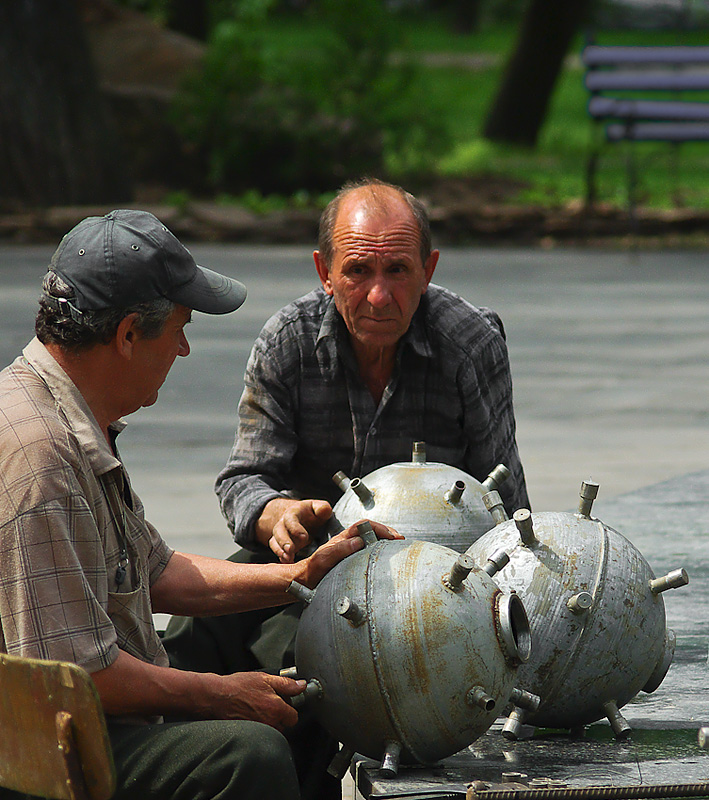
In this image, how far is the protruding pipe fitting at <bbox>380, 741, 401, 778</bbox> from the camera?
10.5 ft

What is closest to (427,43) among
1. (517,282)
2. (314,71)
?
Answer: (314,71)

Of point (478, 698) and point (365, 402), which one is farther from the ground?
point (365, 402)

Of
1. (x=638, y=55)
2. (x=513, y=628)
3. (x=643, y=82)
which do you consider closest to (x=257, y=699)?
(x=513, y=628)

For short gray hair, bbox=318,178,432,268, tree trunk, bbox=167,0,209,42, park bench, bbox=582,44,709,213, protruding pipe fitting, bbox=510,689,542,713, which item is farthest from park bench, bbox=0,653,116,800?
tree trunk, bbox=167,0,209,42

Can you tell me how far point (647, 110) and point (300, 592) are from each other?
51.7ft

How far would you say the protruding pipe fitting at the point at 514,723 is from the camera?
11.3 ft

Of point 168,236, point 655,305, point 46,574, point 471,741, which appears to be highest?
point 168,236

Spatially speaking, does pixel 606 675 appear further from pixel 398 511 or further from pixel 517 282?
pixel 517 282

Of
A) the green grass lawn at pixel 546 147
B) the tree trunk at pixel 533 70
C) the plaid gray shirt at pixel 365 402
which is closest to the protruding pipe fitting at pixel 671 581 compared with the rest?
the plaid gray shirt at pixel 365 402

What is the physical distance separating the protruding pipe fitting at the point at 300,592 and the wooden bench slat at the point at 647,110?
15.1 metres

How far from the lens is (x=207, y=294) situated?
10.2 feet

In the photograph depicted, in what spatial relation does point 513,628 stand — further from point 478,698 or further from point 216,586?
point 216,586

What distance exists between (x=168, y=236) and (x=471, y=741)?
1.30 meters

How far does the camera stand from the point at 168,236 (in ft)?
10.2
